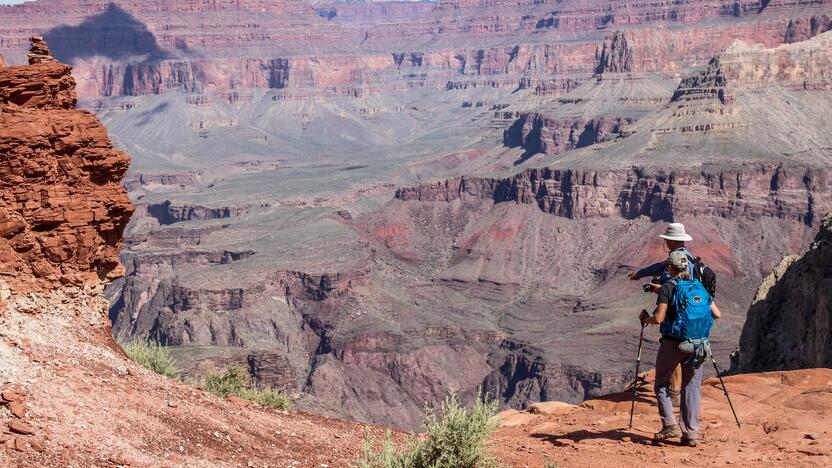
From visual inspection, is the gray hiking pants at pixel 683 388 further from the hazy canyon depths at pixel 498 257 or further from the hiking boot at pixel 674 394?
the hazy canyon depths at pixel 498 257

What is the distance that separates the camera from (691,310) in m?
15.6

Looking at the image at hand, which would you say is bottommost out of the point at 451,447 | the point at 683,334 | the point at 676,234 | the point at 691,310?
the point at 451,447

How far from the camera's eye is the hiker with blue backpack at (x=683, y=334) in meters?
15.6

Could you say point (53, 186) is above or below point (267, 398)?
above

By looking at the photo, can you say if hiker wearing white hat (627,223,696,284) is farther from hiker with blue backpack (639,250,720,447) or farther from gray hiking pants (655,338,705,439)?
gray hiking pants (655,338,705,439)

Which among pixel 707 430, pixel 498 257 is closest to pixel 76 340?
pixel 707 430

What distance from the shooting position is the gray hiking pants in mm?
15805

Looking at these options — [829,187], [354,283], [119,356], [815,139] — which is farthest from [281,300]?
[119,356]

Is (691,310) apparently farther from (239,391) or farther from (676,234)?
(239,391)

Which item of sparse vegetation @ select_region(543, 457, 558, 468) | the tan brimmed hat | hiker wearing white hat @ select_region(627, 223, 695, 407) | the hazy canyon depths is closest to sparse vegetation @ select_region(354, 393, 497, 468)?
sparse vegetation @ select_region(543, 457, 558, 468)

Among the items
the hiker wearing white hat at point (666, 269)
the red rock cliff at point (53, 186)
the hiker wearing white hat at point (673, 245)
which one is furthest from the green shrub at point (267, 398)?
the hiker wearing white hat at point (673, 245)

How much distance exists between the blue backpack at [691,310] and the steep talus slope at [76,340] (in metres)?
5.60

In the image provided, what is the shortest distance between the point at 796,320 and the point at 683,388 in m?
18.5

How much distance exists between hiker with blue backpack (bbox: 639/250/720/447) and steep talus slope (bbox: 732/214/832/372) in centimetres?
1447
